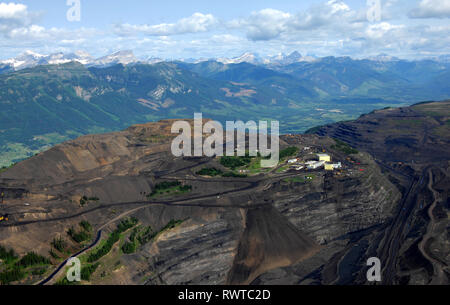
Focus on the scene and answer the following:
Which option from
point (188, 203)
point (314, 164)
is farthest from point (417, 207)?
point (188, 203)

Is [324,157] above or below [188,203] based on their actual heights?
above

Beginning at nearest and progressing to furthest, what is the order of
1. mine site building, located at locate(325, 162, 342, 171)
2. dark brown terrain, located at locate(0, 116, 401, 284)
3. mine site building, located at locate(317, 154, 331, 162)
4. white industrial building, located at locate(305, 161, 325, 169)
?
dark brown terrain, located at locate(0, 116, 401, 284), mine site building, located at locate(325, 162, 342, 171), white industrial building, located at locate(305, 161, 325, 169), mine site building, located at locate(317, 154, 331, 162)

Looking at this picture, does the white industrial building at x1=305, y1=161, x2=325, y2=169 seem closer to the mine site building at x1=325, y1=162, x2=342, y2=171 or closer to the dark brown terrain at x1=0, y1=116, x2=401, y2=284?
the mine site building at x1=325, y1=162, x2=342, y2=171

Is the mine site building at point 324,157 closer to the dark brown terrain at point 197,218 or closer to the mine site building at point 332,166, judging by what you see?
the mine site building at point 332,166

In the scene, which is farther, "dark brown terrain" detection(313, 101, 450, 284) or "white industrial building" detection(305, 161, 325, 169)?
"white industrial building" detection(305, 161, 325, 169)

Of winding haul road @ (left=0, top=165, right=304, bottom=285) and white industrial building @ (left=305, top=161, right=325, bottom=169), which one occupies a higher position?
white industrial building @ (left=305, top=161, right=325, bottom=169)

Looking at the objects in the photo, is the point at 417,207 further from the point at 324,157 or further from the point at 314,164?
the point at 314,164

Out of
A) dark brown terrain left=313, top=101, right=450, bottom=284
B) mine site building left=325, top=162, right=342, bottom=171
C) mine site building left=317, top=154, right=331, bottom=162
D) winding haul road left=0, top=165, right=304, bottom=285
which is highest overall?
mine site building left=317, top=154, right=331, bottom=162

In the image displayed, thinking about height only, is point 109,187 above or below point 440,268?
above

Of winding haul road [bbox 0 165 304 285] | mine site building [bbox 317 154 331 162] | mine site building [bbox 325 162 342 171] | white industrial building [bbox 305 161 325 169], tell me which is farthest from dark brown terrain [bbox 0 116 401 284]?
white industrial building [bbox 305 161 325 169]

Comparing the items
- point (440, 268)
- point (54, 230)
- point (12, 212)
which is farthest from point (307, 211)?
point (12, 212)

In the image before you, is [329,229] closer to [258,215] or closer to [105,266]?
[258,215]
